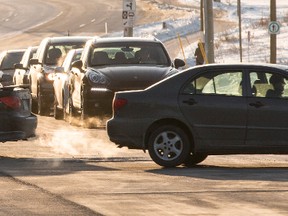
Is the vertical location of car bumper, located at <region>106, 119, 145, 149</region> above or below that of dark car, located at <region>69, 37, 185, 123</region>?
below

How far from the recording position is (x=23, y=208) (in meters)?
12.9

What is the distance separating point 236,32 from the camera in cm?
7919

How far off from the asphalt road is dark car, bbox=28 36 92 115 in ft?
19.1

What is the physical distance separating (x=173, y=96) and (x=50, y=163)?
213 centimetres

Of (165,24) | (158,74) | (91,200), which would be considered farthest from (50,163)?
(165,24)

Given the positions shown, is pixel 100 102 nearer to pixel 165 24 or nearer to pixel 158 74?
pixel 158 74

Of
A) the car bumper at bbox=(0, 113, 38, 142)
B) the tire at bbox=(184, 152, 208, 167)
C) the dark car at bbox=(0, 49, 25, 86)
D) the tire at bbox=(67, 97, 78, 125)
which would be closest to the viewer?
the tire at bbox=(184, 152, 208, 167)

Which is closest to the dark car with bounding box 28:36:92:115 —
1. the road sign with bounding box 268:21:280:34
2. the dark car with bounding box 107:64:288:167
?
the road sign with bounding box 268:21:280:34

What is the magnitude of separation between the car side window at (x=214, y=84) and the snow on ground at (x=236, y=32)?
2728 centimetres

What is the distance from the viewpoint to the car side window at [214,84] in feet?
59.2

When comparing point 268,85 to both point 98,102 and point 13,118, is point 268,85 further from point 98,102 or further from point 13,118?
point 98,102

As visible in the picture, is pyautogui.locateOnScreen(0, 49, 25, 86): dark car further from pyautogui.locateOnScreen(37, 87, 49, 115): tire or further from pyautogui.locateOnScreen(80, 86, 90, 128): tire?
pyautogui.locateOnScreen(80, 86, 90, 128): tire

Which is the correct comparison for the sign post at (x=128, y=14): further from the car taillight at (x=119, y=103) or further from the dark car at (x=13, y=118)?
the car taillight at (x=119, y=103)

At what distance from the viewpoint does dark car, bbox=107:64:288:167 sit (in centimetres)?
1775
